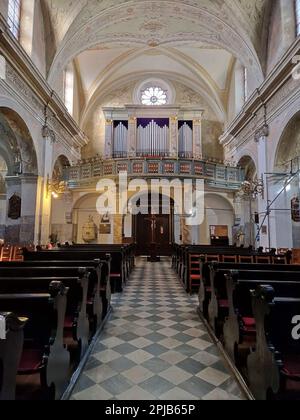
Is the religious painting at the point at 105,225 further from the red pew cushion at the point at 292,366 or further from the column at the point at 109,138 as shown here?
the red pew cushion at the point at 292,366

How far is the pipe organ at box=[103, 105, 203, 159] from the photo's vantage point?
17562 millimetres

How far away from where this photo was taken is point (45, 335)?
246 centimetres

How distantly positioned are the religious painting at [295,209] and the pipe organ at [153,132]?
8.20 m

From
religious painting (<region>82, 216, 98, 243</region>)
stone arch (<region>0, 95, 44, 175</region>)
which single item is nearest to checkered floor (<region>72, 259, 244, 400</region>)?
stone arch (<region>0, 95, 44, 175</region>)

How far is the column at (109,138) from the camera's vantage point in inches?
693

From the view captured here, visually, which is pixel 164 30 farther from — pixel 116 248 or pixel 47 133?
pixel 116 248

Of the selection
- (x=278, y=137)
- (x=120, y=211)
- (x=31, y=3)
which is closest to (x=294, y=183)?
(x=278, y=137)

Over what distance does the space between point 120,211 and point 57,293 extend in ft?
42.4

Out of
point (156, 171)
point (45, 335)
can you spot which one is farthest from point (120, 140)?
point (45, 335)

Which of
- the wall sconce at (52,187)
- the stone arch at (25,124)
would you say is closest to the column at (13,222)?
the stone arch at (25,124)

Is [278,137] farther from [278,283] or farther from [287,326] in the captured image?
[287,326]

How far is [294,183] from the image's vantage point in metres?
10.4

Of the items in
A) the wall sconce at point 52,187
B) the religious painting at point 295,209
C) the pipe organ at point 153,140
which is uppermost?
the pipe organ at point 153,140

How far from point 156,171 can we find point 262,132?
556 cm
